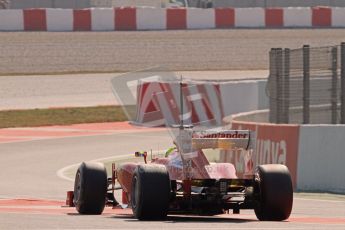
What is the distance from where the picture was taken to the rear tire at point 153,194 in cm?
1175

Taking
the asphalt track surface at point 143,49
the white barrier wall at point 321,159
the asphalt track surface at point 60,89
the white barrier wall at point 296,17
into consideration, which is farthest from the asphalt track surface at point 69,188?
the white barrier wall at point 296,17

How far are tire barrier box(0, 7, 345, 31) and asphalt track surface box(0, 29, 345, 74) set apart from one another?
580 mm

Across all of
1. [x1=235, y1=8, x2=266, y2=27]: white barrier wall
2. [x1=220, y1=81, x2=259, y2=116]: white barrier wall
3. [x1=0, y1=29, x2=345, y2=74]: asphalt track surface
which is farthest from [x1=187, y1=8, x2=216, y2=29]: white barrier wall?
[x1=220, y1=81, x2=259, y2=116]: white barrier wall

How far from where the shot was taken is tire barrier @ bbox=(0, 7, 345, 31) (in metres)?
43.5

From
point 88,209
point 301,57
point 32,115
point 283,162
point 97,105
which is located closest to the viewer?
point 88,209

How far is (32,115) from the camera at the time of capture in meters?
29.1

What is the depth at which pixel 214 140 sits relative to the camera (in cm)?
1246

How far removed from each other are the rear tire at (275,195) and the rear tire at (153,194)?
92cm

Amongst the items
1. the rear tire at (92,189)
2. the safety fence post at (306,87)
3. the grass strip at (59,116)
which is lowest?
the grass strip at (59,116)

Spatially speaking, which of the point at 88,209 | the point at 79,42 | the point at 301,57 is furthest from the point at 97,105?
the point at 88,209

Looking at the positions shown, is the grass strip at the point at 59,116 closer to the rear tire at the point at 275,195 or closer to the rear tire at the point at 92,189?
the rear tire at the point at 92,189

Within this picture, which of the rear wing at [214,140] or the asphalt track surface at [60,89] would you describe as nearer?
the rear wing at [214,140]

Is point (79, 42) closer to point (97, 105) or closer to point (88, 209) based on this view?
point (97, 105)

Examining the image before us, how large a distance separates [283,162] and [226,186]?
4.80 metres
